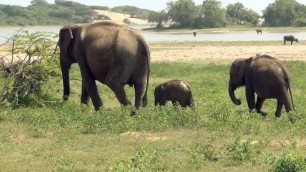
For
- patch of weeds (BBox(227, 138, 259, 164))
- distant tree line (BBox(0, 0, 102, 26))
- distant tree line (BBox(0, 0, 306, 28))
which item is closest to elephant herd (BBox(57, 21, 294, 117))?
patch of weeds (BBox(227, 138, 259, 164))

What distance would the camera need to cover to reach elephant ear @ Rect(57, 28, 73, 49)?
14211 millimetres

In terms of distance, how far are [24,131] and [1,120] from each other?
1.30 meters

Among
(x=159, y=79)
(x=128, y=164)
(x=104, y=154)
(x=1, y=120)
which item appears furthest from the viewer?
(x=159, y=79)

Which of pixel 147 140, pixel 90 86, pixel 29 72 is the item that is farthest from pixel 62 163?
pixel 29 72

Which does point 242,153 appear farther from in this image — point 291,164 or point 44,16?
point 44,16

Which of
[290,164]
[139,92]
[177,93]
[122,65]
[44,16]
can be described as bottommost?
[44,16]

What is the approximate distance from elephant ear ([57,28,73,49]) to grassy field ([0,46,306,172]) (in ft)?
4.80

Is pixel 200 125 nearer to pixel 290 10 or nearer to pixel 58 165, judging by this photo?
pixel 58 165

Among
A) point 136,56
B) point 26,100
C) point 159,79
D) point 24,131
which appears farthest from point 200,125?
point 159,79

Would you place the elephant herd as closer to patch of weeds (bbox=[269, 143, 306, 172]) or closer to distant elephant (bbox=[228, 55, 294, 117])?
distant elephant (bbox=[228, 55, 294, 117])

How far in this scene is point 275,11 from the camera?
89.8 metres

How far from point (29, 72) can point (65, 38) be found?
1.53 metres

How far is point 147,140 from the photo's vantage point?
10.6 metres

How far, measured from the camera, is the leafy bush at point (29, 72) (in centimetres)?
1471
